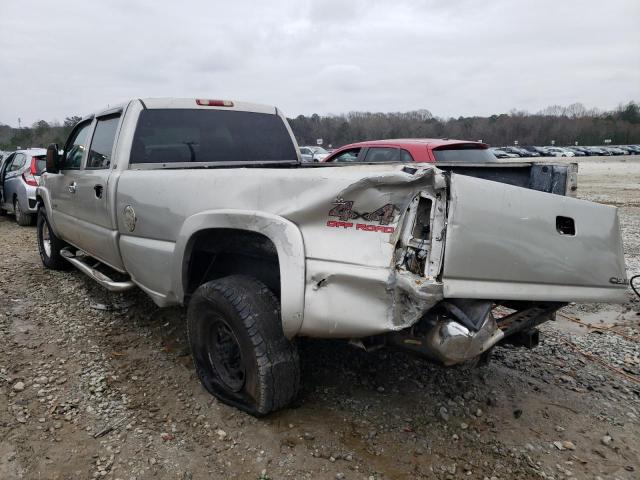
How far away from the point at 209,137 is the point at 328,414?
2.50 metres

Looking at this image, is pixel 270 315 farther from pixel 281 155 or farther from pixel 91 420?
pixel 281 155

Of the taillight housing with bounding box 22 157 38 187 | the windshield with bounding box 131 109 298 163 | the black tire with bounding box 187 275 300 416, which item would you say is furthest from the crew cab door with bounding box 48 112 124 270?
the taillight housing with bounding box 22 157 38 187

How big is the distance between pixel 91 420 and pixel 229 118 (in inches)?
105

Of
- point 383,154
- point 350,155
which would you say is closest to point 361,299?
point 383,154

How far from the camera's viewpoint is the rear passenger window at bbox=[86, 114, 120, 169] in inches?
158

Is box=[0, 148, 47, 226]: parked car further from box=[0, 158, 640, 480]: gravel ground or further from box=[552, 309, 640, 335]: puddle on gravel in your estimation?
box=[552, 309, 640, 335]: puddle on gravel

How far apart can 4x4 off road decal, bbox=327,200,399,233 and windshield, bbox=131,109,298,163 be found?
2.11 meters

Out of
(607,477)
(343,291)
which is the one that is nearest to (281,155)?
(343,291)

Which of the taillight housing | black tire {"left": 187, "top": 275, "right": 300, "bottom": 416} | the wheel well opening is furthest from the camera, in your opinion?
the taillight housing

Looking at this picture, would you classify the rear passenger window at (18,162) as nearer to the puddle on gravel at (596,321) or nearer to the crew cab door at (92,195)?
the crew cab door at (92,195)

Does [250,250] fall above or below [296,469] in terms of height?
above

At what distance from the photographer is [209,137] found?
163 inches

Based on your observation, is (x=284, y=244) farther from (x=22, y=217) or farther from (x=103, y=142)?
(x=22, y=217)

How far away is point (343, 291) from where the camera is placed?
2.21 m
